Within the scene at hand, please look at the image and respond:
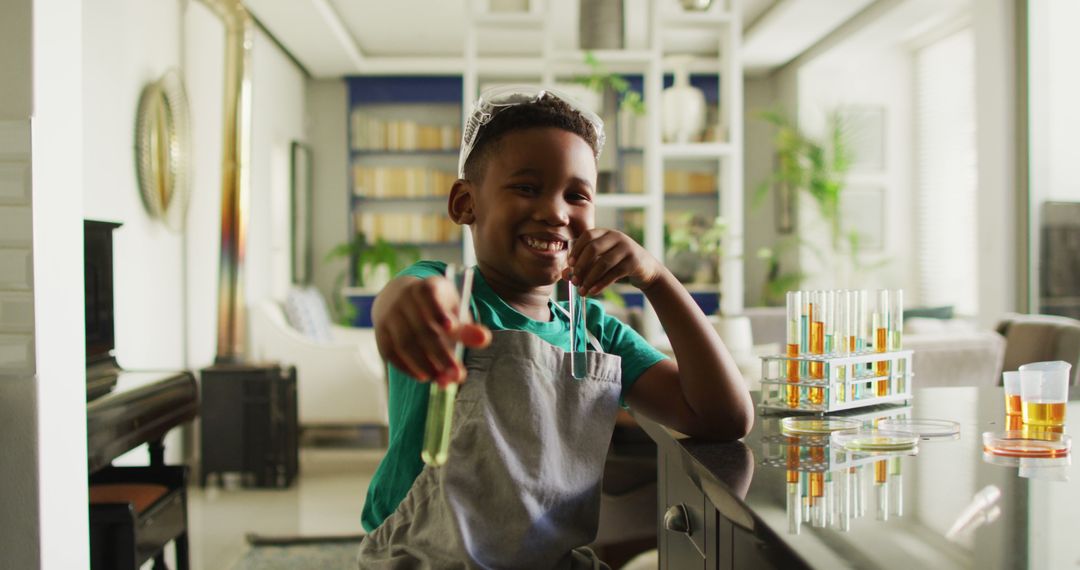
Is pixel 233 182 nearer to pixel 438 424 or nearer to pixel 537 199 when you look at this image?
pixel 537 199

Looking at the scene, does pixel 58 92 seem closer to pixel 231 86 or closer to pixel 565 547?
pixel 565 547

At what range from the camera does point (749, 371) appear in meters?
2.88

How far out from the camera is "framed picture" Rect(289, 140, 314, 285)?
746cm

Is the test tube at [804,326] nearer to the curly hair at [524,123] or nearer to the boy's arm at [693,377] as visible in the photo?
the boy's arm at [693,377]

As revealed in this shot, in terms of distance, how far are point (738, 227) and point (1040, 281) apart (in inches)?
64.9

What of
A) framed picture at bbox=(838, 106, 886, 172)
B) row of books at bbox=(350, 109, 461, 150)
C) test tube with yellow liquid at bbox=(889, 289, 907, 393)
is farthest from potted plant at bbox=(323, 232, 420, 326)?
test tube with yellow liquid at bbox=(889, 289, 907, 393)

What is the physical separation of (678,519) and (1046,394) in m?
0.47

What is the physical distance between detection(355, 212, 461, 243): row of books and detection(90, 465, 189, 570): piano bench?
18.3 ft

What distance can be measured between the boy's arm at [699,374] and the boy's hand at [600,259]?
10cm

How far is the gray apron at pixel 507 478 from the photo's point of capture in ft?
2.82

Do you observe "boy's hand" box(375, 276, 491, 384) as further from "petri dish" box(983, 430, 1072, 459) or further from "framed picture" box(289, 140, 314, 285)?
"framed picture" box(289, 140, 314, 285)

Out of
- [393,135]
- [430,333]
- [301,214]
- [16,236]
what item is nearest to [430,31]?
[393,135]

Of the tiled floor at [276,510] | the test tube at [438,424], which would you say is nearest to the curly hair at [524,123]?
the test tube at [438,424]

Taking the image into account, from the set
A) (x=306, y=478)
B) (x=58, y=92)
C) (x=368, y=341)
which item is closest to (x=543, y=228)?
(x=58, y=92)
